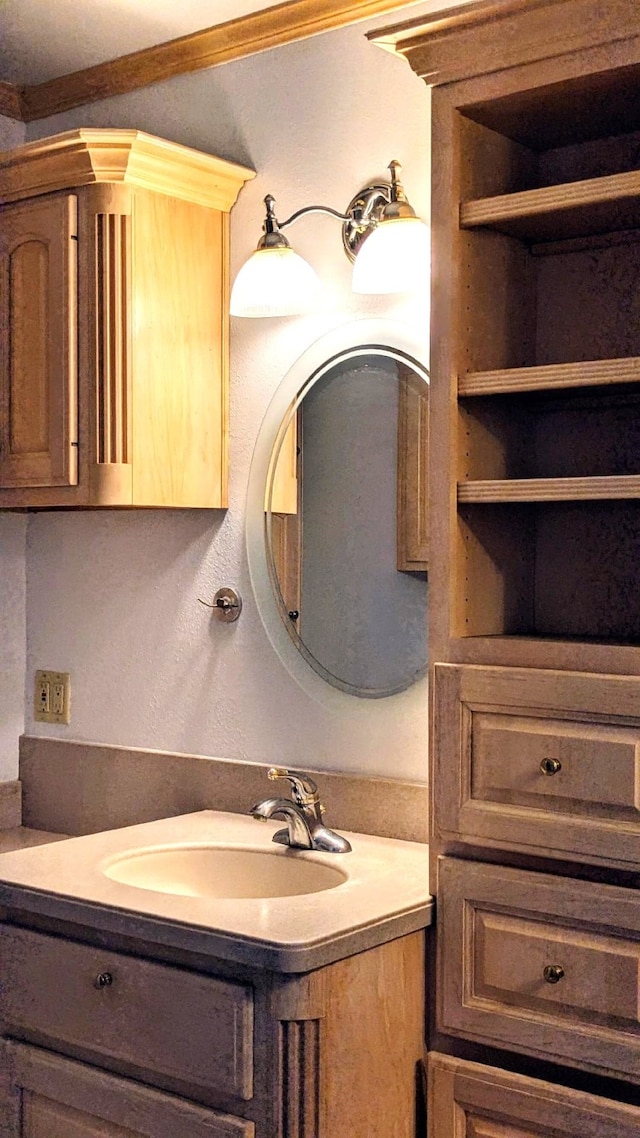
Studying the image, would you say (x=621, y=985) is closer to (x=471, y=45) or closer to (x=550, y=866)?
(x=550, y=866)

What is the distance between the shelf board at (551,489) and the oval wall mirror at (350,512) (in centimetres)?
35

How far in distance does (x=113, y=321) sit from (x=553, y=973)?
138 centimetres

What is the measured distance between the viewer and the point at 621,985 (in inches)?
68.5

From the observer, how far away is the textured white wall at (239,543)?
236cm

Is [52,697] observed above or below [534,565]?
below

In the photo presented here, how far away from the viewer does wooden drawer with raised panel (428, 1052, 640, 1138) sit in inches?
69.2

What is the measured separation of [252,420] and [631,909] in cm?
124

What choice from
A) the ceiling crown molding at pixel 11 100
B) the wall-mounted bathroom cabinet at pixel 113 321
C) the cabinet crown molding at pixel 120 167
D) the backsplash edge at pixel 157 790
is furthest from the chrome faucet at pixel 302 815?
the ceiling crown molding at pixel 11 100

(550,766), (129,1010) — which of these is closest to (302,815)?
(129,1010)

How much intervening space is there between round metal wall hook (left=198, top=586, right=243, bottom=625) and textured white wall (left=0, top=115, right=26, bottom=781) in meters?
0.59

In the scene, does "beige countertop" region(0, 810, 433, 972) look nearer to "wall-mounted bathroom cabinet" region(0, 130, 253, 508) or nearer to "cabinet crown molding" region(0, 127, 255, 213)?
"wall-mounted bathroom cabinet" region(0, 130, 253, 508)

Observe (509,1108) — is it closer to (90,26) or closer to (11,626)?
(11,626)

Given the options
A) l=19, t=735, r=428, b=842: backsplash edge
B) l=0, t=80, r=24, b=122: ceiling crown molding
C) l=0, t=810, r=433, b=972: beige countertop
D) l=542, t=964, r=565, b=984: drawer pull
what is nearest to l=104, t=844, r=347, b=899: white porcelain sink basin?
l=0, t=810, r=433, b=972: beige countertop

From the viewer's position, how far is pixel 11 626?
9.70 ft
